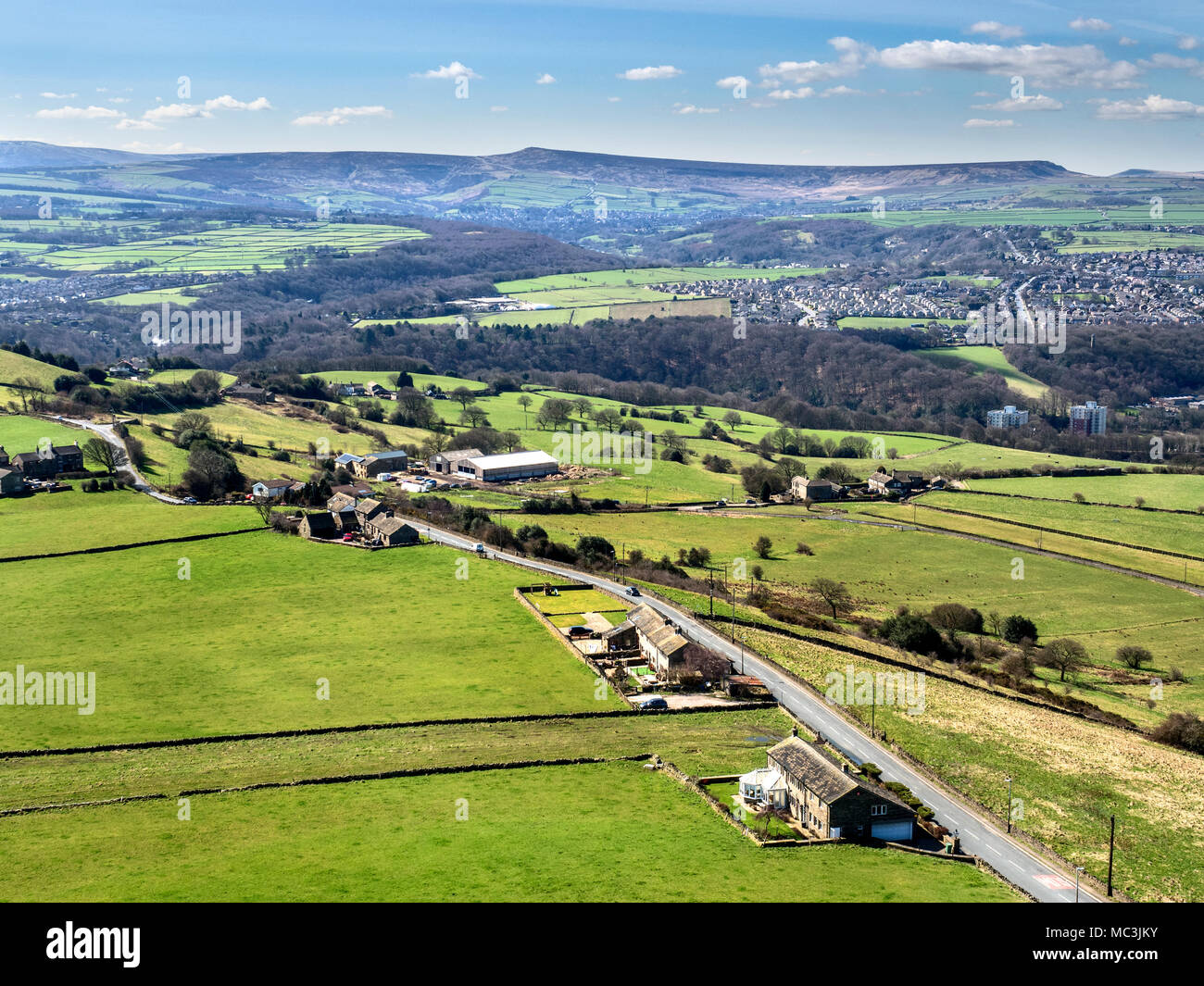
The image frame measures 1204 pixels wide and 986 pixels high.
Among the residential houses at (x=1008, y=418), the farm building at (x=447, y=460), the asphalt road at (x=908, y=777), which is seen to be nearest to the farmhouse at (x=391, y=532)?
the asphalt road at (x=908, y=777)

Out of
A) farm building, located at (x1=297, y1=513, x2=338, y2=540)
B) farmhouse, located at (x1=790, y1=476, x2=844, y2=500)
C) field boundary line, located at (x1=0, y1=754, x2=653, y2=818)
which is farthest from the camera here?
farmhouse, located at (x1=790, y1=476, x2=844, y2=500)

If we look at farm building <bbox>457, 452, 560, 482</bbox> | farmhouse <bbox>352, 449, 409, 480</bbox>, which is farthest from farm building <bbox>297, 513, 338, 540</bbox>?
farm building <bbox>457, 452, 560, 482</bbox>

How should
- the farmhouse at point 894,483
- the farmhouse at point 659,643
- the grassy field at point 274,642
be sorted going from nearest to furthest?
the grassy field at point 274,642 < the farmhouse at point 659,643 < the farmhouse at point 894,483

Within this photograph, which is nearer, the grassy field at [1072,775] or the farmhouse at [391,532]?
the grassy field at [1072,775]

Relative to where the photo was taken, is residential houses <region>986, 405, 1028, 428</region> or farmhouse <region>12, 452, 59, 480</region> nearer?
farmhouse <region>12, 452, 59, 480</region>

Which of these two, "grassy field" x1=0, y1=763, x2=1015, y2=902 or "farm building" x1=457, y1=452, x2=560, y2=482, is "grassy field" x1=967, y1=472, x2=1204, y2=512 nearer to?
"farm building" x1=457, y1=452, x2=560, y2=482

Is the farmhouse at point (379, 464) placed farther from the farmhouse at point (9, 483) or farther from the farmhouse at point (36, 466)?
the farmhouse at point (9, 483)
